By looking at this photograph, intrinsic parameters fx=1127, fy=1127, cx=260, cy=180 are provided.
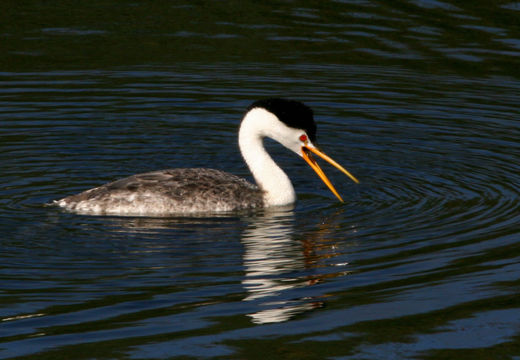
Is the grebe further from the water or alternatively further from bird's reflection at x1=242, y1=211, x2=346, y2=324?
bird's reflection at x1=242, y1=211, x2=346, y2=324

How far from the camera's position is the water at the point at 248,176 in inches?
348

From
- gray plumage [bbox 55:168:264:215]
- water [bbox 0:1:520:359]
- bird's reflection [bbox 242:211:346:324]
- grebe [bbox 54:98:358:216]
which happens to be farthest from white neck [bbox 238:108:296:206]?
bird's reflection [bbox 242:211:346:324]

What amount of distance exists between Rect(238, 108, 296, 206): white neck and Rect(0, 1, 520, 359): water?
15.6 inches

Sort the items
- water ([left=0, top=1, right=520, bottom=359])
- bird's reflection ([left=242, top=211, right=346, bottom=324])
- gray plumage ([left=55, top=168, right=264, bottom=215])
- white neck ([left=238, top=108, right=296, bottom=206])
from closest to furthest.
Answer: water ([left=0, top=1, right=520, bottom=359]), bird's reflection ([left=242, top=211, right=346, bottom=324]), gray plumage ([left=55, top=168, right=264, bottom=215]), white neck ([left=238, top=108, right=296, bottom=206])

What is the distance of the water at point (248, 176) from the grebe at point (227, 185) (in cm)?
37

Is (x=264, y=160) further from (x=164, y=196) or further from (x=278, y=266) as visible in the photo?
(x=278, y=266)

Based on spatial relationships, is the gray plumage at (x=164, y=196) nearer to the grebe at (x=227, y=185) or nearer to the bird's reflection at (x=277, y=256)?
the grebe at (x=227, y=185)

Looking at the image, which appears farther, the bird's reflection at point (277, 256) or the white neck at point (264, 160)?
the white neck at point (264, 160)

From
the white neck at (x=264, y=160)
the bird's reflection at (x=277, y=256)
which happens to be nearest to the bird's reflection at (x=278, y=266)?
the bird's reflection at (x=277, y=256)

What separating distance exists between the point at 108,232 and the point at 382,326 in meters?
4.07

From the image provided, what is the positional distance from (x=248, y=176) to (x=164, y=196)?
2242 mm

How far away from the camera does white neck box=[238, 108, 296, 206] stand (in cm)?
1337

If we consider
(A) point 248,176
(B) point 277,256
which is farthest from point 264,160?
(B) point 277,256

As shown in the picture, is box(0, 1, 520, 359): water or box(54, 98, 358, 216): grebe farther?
Result: box(54, 98, 358, 216): grebe
